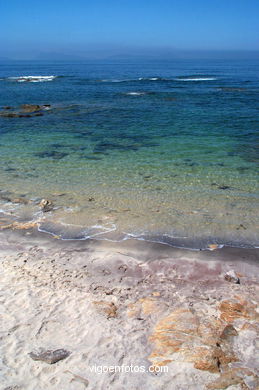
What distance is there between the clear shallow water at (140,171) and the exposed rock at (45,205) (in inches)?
10.1

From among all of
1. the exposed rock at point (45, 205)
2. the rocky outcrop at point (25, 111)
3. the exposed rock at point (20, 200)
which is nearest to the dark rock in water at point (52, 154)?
the exposed rock at point (20, 200)

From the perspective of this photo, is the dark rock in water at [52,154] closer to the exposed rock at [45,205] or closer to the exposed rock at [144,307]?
the exposed rock at [45,205]

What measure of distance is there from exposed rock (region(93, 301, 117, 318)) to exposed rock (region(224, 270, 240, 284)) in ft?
9.52

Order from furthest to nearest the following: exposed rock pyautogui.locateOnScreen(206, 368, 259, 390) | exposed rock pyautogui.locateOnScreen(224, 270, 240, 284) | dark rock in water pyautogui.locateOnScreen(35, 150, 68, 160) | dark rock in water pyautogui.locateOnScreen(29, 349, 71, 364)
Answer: dark rock in water pyautogui.locateOnScreen(35, 150, 68, 160) < exposed rock pyautogui.locateOnScreen(224, 270, 240, 284) < dark rock in water pyautogui.locateOnScreen(29, 349, 71, 364) < exposed rock pyautogui.locateOnScreen(206, 368, 259, 390)

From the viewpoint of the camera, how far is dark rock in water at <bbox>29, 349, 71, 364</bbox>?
222 inches

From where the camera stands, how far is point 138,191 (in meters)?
13.1

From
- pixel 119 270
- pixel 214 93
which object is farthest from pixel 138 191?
pixel 214 93

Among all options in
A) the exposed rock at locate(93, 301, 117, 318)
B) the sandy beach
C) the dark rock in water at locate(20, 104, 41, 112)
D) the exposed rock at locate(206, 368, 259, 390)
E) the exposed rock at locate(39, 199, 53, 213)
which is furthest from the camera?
the dark rock in water at locate(20, 104, 41, 112)

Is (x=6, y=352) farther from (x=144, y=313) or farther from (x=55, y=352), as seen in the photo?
(x=144, y=313)

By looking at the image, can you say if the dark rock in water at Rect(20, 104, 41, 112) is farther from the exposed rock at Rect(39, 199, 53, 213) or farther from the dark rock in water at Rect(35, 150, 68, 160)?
the exposed rock at Rect(39, 199, 53, 213)

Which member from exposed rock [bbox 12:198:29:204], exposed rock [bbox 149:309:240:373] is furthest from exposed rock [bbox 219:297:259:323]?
exposed rock [bbox 12:198:29:204]

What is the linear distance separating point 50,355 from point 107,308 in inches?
61.6

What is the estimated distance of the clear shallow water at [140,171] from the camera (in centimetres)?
1062

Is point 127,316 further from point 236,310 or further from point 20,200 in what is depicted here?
point 20,200
